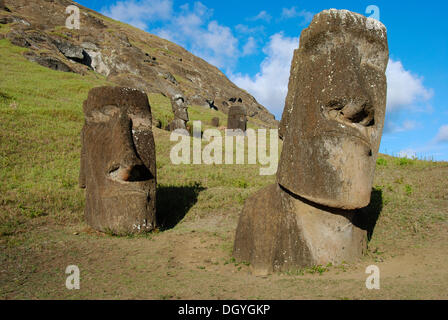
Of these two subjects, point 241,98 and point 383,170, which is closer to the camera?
point 383,170

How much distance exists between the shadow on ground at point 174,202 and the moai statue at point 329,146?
363 centimetres

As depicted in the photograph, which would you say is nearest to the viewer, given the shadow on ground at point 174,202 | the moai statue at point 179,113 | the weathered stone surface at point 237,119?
the shadow on ground at point 174,202

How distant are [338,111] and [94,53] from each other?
4761 cm

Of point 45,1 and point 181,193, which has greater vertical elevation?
point 45,1

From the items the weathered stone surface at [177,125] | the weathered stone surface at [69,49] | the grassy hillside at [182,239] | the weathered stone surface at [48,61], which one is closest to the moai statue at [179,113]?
the weathered stone surface at [177,125]

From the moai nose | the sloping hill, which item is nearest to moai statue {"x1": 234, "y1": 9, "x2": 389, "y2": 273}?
the moai nose

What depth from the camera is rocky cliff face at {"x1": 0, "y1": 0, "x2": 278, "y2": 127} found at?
36656 millimetres

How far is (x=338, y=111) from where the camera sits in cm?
470

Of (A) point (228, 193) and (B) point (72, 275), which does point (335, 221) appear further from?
(A) point (228, 193)

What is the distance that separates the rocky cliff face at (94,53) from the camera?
3666 cm

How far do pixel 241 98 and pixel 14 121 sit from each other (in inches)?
2171

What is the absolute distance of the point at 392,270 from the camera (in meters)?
4.59

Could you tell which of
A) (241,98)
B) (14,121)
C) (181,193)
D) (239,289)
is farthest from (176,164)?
(241,98)

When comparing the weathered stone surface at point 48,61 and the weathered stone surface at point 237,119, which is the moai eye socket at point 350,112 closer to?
the weathered stone surface at point 237,119
